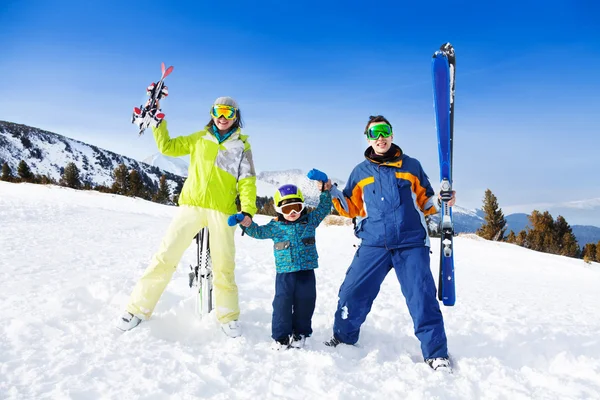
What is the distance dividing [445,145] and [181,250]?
3.17 meters

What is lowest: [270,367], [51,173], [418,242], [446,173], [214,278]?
[270,367]

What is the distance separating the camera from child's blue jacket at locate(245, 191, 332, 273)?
415cm

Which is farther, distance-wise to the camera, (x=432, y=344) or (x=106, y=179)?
(x=106, y=179)

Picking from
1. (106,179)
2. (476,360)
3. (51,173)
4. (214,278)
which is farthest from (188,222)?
(106,179)

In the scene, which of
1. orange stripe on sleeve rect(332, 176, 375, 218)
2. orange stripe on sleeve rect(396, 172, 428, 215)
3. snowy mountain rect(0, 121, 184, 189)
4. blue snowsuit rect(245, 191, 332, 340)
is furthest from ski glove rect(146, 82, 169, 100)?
snowy mountain rect(0, 121, 184, 189)

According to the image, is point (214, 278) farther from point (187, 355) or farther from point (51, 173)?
point (51, 173)

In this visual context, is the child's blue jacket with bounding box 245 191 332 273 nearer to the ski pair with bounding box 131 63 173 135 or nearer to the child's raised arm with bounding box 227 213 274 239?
the child's raised arm with bounding box 227 213 274 239

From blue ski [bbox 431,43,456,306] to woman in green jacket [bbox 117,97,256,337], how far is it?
6.84ft

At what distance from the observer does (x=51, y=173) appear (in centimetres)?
14638

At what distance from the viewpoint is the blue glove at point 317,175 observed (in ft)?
14.2

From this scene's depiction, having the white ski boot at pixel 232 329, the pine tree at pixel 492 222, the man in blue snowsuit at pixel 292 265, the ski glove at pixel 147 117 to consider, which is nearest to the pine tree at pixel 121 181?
the pine tree at pixel 492 222

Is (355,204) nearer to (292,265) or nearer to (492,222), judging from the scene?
(292,265)

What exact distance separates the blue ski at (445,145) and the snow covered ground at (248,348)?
70 cm

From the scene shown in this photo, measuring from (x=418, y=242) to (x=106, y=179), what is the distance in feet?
589
